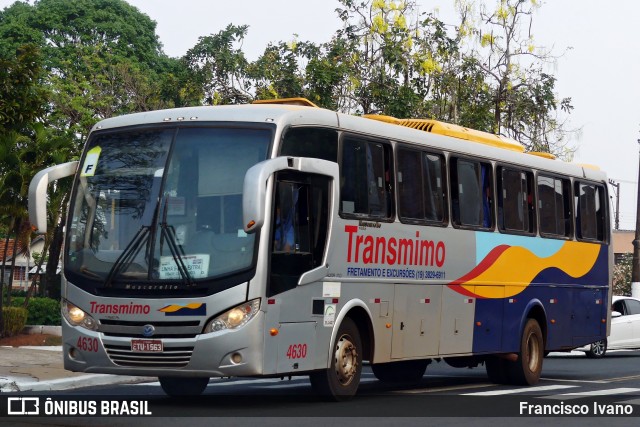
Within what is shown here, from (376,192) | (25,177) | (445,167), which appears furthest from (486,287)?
(25,177)

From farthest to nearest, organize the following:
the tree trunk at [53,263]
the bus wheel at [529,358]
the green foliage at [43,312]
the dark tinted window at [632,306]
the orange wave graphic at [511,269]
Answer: the tree trunk at [53,263] → the green foliage at [43,312] → the dark tinted window at [632,306] → the bus wheel at [529,358] → the orange wave graphic at [511,269]

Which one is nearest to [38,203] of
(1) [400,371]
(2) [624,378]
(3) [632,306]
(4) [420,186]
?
(4) [420,186]

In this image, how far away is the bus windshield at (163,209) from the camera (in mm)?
13031

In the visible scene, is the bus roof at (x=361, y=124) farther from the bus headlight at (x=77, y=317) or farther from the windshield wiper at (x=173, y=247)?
the bus headlight at (x=77, y=317)

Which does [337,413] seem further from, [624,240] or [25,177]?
[624,240]

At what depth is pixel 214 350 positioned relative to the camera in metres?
12.9

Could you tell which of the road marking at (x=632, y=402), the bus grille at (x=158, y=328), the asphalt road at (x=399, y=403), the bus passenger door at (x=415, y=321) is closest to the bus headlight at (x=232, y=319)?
the bus grille at (x=158, y=328)

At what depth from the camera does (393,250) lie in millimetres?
15562

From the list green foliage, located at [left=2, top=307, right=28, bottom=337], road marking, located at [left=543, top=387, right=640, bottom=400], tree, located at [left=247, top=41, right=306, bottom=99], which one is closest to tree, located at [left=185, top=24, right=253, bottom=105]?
tree, located at [left=247, top=41, right=306, bottom=99]

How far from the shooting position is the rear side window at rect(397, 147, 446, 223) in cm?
1591

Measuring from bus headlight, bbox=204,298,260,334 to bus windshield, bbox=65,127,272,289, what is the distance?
0.39 metres

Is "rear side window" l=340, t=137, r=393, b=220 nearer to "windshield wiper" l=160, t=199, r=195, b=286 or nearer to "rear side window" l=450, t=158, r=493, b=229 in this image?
"rear side window" l=450, t=158, r=493, b=229

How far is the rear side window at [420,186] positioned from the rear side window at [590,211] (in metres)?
4.96

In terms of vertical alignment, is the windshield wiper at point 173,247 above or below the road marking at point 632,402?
above
